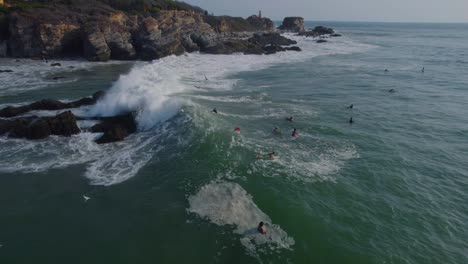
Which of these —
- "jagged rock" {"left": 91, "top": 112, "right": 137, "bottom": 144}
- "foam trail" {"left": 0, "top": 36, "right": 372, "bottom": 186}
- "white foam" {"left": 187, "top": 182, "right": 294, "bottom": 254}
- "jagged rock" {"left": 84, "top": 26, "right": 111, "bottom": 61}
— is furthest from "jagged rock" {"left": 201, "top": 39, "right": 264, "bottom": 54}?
"white foam" {"left": 187, "top": 182, "right": 294, "bottom": 254}

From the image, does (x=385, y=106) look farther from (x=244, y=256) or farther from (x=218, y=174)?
(x=244, y=256)

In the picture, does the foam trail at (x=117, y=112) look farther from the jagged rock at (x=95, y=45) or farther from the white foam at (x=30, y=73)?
the jagged rock at (x=95, y=45)

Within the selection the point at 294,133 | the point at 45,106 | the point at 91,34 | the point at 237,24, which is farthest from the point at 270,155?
the point at 237,24

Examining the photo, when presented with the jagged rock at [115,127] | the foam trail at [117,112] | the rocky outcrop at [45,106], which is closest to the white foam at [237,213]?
the foam trail at [117,112]

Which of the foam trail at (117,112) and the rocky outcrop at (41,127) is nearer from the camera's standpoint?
the foam trail at (117,112)

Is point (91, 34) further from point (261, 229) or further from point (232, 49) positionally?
point (261, 229)

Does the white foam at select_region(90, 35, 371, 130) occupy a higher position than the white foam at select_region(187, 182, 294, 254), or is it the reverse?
the white foam at select_region(90, 35, 371, 130)

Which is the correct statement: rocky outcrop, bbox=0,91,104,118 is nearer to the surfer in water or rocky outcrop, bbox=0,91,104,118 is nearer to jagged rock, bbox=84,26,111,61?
the surfer in water
